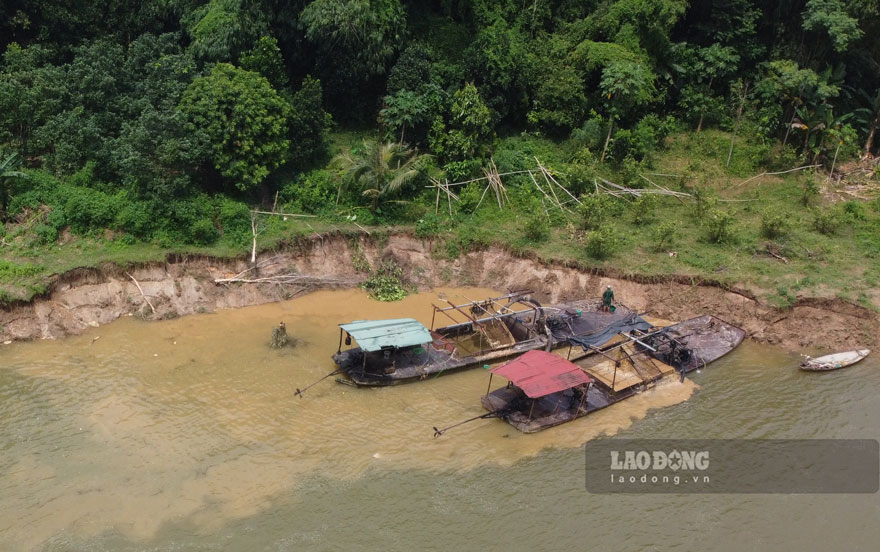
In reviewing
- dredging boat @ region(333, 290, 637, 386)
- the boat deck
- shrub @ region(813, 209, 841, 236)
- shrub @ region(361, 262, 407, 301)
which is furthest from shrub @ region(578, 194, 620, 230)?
shrub @ region(813, 209, 841, 236)

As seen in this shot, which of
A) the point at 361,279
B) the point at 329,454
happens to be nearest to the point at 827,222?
the point at 361,279

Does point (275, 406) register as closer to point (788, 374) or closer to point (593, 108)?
point (788, 374)

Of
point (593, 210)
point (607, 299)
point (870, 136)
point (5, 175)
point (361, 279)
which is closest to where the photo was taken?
point (5, 175)

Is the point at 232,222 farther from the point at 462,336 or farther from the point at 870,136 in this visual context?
the point at 870,136

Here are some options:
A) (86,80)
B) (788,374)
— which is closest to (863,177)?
(788,374)

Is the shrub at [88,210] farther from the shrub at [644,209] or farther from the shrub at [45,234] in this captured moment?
the shrub at [644,209]

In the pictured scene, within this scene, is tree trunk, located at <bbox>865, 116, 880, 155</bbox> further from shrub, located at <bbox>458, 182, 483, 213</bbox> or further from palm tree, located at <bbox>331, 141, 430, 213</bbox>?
palm tree, located at <bbox>331, 141, 430, 213</bbox>
